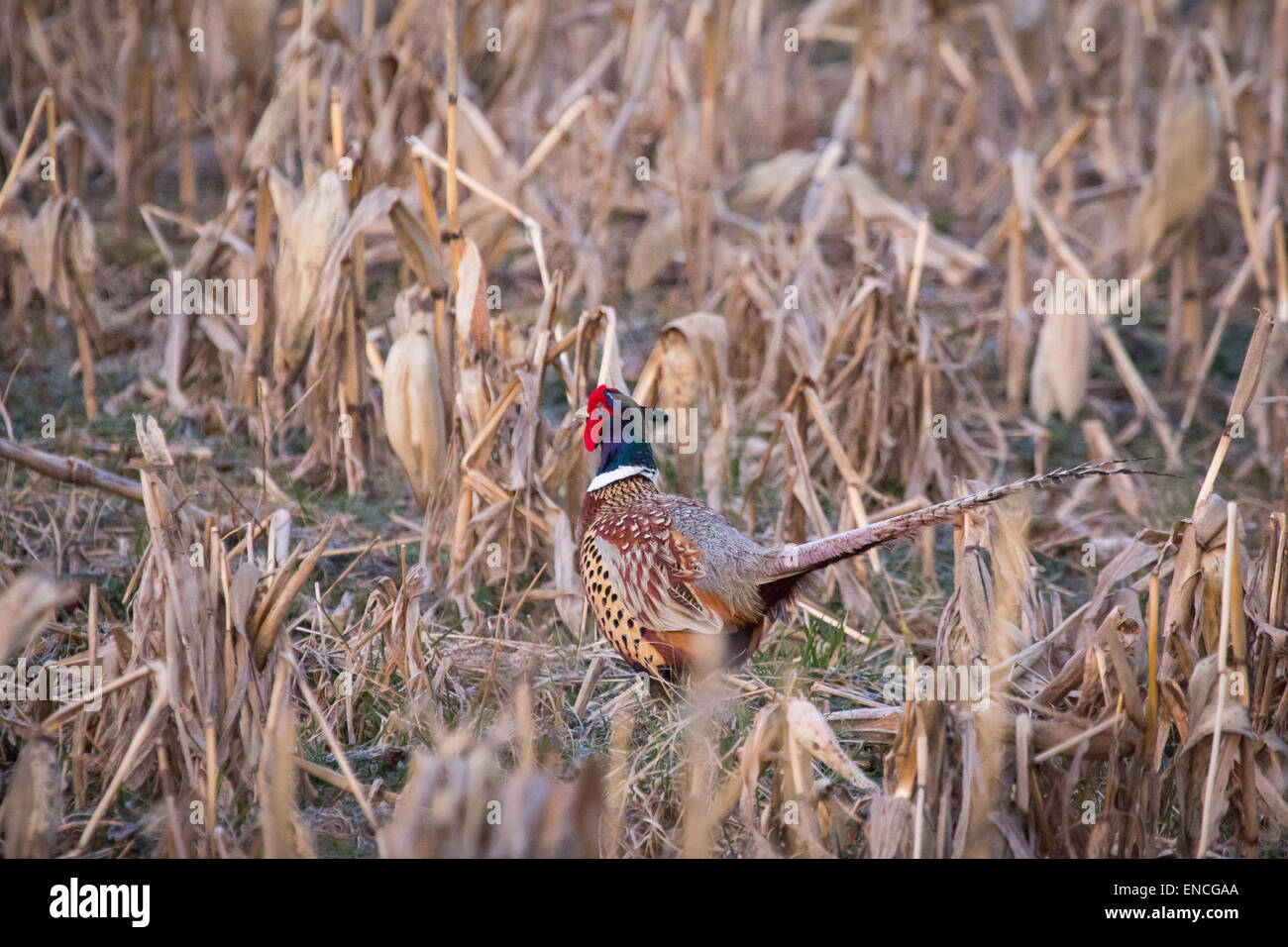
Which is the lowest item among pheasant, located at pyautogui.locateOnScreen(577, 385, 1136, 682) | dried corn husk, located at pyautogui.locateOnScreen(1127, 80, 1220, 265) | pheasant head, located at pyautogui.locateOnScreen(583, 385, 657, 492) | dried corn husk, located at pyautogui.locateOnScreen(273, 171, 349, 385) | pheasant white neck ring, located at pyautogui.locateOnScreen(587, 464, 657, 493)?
pheasant, located at pyautogui.locateOnScreen(577, 385, 1136, 682)

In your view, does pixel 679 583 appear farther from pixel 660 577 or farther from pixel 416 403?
pixel 416 403

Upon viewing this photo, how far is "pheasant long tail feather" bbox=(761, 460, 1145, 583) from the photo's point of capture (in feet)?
7.96

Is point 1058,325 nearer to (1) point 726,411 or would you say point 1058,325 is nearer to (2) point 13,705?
(1) point 726,411

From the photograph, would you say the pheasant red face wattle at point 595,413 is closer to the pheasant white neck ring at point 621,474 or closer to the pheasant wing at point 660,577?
the pheasant white neck ring at point 621,474

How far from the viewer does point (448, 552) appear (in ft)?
12.2

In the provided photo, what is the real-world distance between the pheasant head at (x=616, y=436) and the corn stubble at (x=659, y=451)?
19 centimetres

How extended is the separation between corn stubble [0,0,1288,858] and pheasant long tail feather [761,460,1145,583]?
0.64ft

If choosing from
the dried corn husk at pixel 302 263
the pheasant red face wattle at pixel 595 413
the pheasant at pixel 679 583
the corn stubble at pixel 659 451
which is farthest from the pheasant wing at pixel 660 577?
the dried corn husk at pixel 302 263

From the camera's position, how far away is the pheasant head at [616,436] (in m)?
3.27

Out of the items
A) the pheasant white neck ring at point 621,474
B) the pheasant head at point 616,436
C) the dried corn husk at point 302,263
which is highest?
the dried corn husk at point 302,263

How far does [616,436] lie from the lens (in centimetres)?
329

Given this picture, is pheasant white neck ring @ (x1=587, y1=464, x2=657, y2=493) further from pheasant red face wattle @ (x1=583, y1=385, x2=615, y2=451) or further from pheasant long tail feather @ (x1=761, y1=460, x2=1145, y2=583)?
pheasant long tail feather @ (x1=761, y1=460, x2=1145, y2=583)

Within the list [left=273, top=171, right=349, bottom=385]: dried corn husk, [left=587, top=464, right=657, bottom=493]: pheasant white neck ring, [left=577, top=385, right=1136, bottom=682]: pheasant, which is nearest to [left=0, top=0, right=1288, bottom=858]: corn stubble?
[left=273, top=171, right=349, bottom=385]: dried corn husk

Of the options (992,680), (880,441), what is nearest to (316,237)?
(880,441)
